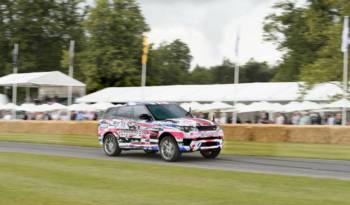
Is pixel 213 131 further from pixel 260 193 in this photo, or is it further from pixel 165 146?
pixel 260 193

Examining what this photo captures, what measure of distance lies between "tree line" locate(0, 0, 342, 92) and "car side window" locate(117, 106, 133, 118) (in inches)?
889

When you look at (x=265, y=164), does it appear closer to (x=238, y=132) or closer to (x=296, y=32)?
(x=238, y=132)

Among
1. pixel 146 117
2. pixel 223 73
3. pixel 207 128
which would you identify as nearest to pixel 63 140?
pixel 146 117

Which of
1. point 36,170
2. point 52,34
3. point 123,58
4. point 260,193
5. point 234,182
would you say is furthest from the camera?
point 52,34

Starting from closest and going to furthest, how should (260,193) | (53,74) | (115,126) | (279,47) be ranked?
(260,193) < (115,126) < (53,74) < (279,47)

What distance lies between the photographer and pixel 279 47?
6488 centimetres

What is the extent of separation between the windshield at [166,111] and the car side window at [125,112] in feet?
2.96

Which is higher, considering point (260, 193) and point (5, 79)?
point (5, 79)

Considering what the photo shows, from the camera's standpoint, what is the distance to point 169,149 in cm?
1847

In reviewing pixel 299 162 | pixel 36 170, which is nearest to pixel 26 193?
pixel 36 170

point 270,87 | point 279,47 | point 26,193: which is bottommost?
point 26,193

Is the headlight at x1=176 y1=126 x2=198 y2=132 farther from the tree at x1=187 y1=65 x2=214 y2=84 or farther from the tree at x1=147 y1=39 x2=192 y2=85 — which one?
the tree at x1=187 y1=65 x2=214 y2=84

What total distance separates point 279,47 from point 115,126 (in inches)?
1830

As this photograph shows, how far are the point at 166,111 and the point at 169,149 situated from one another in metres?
1.52
